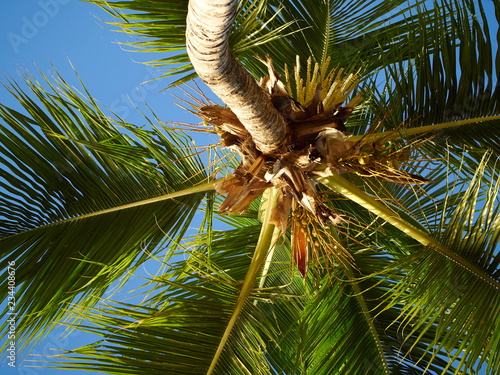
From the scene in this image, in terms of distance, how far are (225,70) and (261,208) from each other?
2.61 ft

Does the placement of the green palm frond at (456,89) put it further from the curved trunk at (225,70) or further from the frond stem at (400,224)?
the curved trunk at (225,70)

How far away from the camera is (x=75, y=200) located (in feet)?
4.52

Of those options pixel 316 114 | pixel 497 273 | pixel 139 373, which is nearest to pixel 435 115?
pixel 316 114

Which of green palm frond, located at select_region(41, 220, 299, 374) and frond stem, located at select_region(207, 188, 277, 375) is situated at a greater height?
frond stem, located at select_region(207, 188, 277, 375)

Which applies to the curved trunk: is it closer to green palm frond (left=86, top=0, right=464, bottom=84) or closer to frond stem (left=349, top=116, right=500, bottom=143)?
frond stem (left=349, top=116, right=500, bottom=143)

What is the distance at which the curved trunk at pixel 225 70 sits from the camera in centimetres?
60

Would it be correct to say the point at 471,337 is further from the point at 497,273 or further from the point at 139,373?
the point at 139,373

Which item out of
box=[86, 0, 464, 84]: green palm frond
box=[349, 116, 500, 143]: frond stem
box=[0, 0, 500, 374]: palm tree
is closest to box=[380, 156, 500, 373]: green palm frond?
box=[0, 0, 500, 374]: palm tree

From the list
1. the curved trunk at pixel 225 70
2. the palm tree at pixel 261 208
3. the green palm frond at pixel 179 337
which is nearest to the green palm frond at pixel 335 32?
the palm tree at pixel 261 208

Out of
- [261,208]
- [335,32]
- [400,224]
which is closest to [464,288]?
[400,224]

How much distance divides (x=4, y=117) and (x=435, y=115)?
1.31m

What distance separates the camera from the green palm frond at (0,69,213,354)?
1.28 metres

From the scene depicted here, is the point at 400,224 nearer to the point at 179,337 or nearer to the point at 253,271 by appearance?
the point at 253,271

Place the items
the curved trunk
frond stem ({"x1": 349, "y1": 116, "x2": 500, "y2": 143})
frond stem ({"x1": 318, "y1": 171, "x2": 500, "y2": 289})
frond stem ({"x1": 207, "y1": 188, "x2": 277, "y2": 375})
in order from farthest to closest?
frond stem ({"x1": 349, "y1": 116, "x2": 500, "y2": 143}) < frond stem ({"x1": 207, "y1": 188, "x2": 277, "y2": 375}) < frond stem ({"x1": 318, "y1": 171, "x2": 500, "y2": 289}) < the curved trunk
